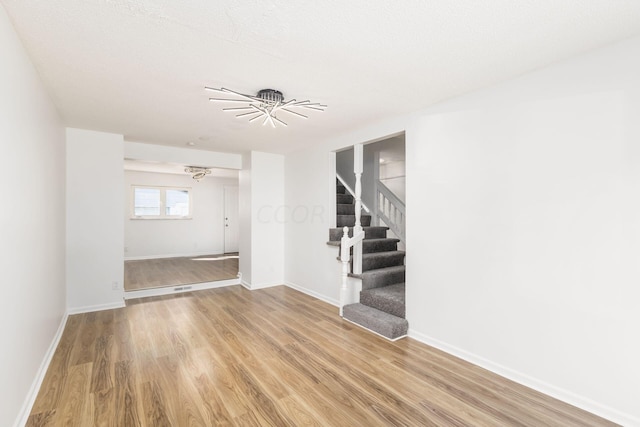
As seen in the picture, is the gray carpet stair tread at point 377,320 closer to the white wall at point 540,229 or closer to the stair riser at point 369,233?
the white wall at point 540,229

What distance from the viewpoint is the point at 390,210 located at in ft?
17.1

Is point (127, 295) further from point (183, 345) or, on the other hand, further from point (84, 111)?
point (84, 111)

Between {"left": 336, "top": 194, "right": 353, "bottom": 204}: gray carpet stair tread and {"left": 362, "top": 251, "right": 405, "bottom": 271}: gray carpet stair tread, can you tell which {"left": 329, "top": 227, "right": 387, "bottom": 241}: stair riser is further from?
{"left": 336, "top": 194, "right": 353, "bottom": 204}: gray carpet stair tread

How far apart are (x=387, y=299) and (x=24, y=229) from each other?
3.27 metres

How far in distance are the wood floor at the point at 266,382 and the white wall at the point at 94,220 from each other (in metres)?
0.52

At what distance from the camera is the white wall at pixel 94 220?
12.5ft

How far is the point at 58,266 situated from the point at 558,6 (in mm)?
4758

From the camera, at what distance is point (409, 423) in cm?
184

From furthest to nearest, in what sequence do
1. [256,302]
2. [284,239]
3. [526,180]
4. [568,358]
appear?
[284,239], [256,302], [526,180], [568,358]

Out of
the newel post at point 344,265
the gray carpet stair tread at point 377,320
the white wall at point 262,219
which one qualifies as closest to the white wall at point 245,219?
the white wall at point 262,219

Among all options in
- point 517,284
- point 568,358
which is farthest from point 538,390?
point 517,284

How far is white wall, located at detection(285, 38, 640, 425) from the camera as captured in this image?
1.84 metres

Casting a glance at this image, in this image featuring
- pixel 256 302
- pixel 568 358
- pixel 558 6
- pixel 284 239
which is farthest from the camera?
pixel 284 239

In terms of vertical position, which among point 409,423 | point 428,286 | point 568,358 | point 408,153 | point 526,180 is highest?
point 408,153
